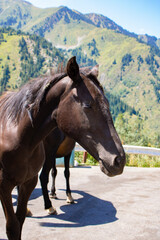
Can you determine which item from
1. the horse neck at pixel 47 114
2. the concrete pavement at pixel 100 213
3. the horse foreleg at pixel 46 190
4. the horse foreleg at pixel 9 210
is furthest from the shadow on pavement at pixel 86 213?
the horse neck at pixel 47 114

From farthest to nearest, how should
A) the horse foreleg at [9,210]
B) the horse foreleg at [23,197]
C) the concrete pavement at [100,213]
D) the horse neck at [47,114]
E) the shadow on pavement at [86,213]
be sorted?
1. the shadow on pavement at [86,213]
2. the concrete pavement at [100,213]
3. the horse foreleg at [23,197]
4. the horse foreleg at [9,210]
5. the horse neck at [47,114]

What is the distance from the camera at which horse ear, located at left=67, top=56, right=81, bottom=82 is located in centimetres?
220

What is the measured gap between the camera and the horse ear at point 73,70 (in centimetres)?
220

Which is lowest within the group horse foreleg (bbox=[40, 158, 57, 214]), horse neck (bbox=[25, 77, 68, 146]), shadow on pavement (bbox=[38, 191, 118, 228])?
shadow on pavement (bbox=[38, 191, 118, 228])

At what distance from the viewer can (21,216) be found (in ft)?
9.64

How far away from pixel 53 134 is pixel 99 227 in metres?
2.01

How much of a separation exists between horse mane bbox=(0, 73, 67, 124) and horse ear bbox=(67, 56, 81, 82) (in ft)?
0.82

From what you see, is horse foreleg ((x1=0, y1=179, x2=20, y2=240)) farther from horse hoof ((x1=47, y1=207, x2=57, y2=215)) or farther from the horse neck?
horse hoof ((x1=47, y1=207, x2=57, y2=215))

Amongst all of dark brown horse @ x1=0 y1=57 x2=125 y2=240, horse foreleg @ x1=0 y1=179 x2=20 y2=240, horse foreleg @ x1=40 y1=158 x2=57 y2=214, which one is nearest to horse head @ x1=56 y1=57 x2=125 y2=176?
dark brown horse @ x1=0 y1=57 x2=125 y2=240

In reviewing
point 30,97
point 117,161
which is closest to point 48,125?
point 30,97

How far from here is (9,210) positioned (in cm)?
263

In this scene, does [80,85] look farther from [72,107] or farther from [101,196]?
[101,196]

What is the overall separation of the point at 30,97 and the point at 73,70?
0.62 meters

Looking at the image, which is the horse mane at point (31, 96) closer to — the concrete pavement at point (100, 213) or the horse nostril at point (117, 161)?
the horse nostril at point (117, 161)
